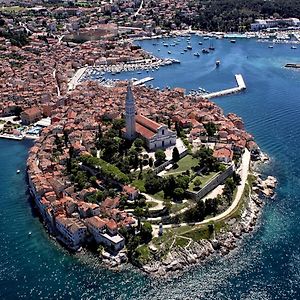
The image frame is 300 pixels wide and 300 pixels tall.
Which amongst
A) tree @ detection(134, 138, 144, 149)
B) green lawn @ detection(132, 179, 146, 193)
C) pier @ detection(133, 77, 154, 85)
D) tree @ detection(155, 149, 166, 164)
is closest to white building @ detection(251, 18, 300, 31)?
pier @ detection(133, 77, 154, 85)

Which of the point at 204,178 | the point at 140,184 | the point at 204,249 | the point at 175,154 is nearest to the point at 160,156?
the point at 175,154

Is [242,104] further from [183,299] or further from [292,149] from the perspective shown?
[183,299]

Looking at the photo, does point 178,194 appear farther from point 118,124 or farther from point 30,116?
point 30,116

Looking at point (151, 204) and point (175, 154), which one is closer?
point (151, 204)

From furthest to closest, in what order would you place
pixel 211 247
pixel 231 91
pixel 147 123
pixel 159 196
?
pixel 231 91, pixel 147 123, pixel 159 196, pixel 211 247

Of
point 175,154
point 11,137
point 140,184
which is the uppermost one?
point 175,154
